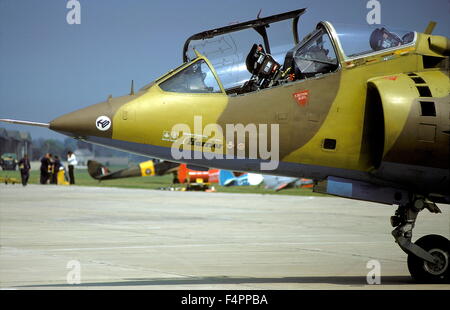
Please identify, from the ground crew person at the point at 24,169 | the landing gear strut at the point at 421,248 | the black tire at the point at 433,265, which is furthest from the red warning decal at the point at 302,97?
the ground crew person at the point at 24,169

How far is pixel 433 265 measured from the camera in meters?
10.6

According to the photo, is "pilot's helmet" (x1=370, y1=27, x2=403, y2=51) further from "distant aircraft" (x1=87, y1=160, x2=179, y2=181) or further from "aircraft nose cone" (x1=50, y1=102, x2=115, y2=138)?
"distant aircraft" (x1=87, y1=160, x2=179, y2=181)

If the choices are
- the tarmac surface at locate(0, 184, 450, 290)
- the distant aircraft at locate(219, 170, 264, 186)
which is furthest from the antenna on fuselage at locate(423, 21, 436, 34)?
the distant aircraft at locate(219, 170, 264, 186)

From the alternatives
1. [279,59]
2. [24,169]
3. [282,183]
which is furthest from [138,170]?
[279,59]

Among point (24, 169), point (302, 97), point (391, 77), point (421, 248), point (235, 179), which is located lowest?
point (235, 179)

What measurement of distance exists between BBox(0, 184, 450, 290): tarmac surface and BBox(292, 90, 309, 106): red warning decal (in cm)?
234

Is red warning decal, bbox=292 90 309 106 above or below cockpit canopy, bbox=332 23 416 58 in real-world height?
below

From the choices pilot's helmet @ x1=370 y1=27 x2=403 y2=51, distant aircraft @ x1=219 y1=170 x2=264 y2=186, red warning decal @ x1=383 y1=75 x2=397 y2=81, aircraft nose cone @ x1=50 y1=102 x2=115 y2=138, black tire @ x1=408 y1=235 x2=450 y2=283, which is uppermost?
pilot's helmet @ x1=370 y1=27 x2=403 y2=51

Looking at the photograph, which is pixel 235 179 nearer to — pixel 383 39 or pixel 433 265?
pixel 433 265

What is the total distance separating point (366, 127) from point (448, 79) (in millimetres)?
1169

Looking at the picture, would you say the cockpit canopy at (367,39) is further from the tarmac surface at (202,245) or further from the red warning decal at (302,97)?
the tarmac surface at (202,245)

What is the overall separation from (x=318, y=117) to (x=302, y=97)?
317 millimetres

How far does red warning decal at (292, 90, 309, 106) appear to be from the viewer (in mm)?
9898

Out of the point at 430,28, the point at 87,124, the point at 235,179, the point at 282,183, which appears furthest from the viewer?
the point at 235,179
